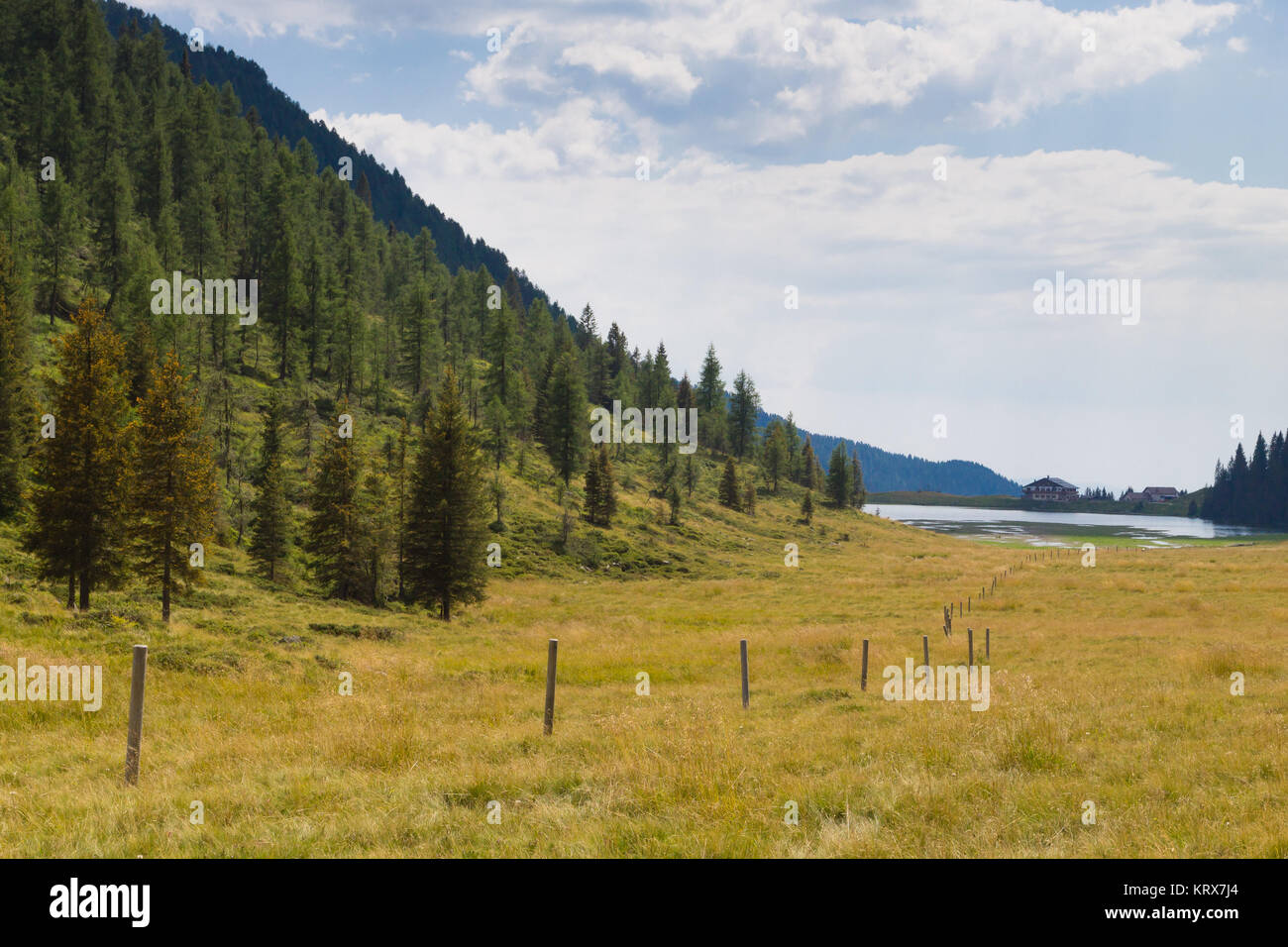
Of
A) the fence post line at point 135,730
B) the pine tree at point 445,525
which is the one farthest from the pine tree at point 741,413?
the fence post line at point 135,730

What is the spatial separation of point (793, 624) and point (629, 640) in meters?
10.1

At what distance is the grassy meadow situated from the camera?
6426 mm

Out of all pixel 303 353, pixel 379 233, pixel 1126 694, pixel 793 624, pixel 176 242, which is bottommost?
pixel 793 624

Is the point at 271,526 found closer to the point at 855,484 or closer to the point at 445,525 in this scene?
the point at 445,525

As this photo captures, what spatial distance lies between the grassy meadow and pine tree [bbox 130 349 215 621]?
88.0 inches

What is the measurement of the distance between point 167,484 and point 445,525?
43.3ft

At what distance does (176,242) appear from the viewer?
214 feet

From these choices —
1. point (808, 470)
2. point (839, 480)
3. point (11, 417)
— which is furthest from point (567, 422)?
point (808, 470)

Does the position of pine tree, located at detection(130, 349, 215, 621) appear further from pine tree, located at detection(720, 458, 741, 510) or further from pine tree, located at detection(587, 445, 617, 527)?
pine tree, located at detection(720, 458, 741, 510)

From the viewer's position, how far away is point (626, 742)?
9.90 m

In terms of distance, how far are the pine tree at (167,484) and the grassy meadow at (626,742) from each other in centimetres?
223

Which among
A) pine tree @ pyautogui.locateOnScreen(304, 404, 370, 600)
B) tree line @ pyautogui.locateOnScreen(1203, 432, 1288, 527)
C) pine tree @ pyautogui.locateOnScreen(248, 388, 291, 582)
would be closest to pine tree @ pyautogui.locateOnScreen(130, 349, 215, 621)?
pine tree @ pyautogui.locateOnScreen(304, 404, 370, 600)
